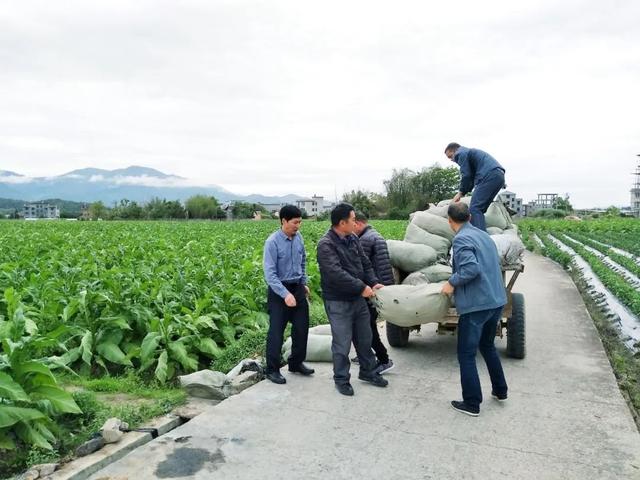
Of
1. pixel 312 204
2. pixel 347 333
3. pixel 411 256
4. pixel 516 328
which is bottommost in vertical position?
pixel 516 328

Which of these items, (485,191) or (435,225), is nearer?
(485,191)

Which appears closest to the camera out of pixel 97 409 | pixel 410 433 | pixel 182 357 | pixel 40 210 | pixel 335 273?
pixel 410 433

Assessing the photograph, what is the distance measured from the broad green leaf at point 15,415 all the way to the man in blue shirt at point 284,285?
2.24 meters

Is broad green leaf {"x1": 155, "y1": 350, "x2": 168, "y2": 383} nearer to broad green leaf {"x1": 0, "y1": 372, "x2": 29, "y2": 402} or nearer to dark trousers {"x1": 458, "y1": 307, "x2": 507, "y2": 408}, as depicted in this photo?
broad green leaf {"x1": 0, "y1": 372, "x2": 29, "y2": 402}

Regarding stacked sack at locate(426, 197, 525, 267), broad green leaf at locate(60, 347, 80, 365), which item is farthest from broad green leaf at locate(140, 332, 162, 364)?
stacked sack at locate(426, 197, 525, 267)

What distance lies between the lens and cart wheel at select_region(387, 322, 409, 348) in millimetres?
6723

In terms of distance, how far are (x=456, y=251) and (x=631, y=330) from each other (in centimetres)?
562

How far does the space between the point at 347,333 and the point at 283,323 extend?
2.31ft

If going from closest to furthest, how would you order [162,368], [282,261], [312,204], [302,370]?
[282,261]
[162,368]
[302,370]
[312,204]

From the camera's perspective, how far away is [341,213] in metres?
5.07

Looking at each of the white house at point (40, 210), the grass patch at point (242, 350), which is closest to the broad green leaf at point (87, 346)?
the grass patch at point (242, 350)

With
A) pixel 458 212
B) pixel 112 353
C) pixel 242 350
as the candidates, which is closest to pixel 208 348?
pixel 242 350

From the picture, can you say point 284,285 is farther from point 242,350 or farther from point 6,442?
point 6,442

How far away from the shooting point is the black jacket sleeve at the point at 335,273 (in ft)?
16.5
